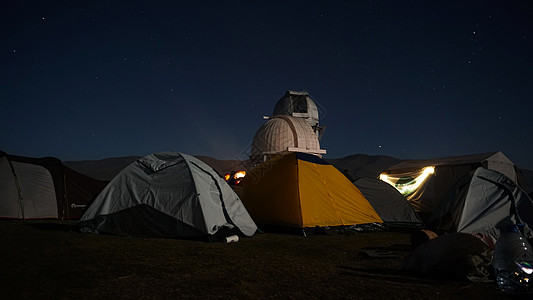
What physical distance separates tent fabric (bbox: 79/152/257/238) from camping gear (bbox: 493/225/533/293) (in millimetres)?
4917

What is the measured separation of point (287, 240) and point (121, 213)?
376 cm

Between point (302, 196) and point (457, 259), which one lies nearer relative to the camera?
point (457, 259)

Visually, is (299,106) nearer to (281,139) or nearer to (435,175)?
(281,139)

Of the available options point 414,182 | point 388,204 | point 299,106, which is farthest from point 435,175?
point 299,106

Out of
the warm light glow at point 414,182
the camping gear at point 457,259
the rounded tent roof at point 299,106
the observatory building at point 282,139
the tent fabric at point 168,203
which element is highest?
the rounded tent roof at point 299,106

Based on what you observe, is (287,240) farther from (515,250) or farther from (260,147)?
(260,147)

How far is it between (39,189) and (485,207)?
508 inches

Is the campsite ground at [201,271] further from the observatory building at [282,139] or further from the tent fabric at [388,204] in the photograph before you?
the observatory building at [282,139]

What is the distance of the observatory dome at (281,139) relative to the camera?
24406 millimetres

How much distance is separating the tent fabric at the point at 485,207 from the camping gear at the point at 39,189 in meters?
10.2

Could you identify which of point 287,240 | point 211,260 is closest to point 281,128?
point 287,240

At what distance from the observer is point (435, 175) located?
1636cm

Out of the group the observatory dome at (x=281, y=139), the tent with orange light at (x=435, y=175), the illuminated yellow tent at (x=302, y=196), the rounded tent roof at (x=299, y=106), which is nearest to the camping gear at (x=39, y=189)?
the illuminated yellow tent at (x=302, y=196)

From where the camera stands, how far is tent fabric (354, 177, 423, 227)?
37.6 feet
